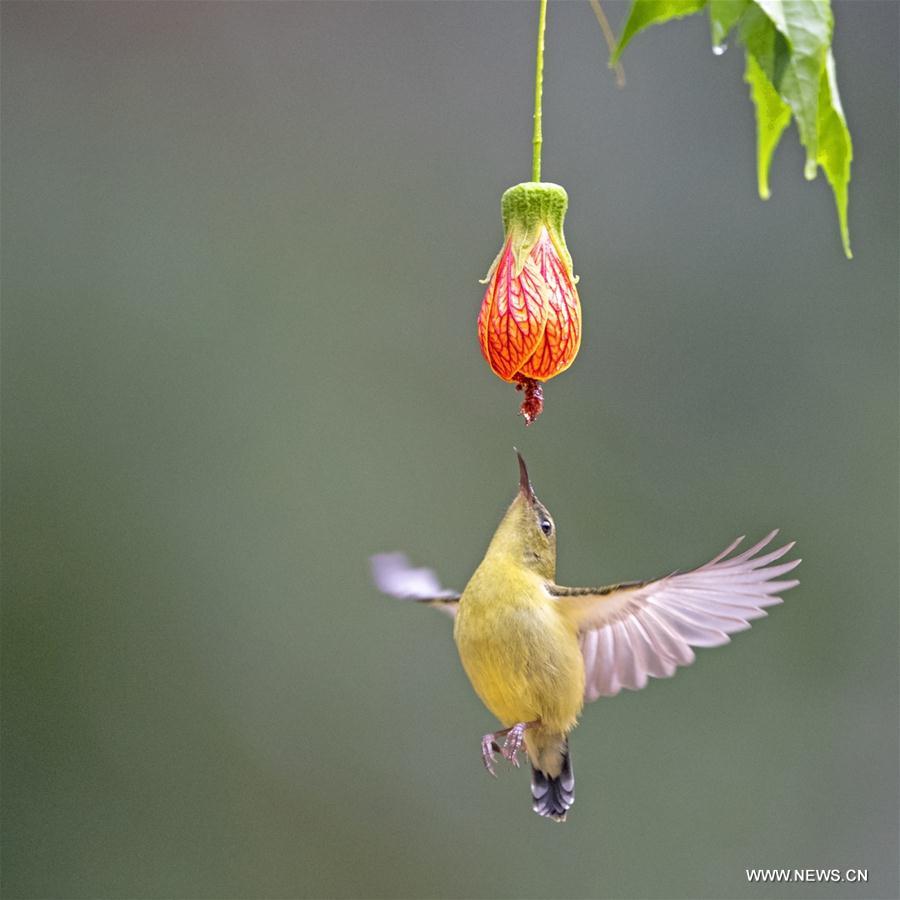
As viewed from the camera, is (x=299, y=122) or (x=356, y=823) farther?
(x=299, y=122)

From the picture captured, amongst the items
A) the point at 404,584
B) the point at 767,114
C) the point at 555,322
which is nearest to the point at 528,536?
the point at 404,584

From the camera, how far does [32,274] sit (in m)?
4.07

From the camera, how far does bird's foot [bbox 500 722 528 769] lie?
1744 mm

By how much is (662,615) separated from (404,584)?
0.50 meters

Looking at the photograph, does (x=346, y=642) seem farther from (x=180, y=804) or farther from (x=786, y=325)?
(x=786, y=325)

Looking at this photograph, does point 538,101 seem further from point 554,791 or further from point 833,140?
point 554,791

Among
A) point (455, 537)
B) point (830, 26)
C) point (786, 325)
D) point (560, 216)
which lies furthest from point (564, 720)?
point (786, 325)

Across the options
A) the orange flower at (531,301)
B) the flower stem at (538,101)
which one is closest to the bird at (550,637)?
the orange flower at (531,301)

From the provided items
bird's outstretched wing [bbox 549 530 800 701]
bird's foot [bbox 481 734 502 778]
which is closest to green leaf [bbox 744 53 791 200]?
bird's outstretched wing [bbox 549 530 800 701]

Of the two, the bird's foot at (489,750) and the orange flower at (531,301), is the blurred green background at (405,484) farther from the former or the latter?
the orange flower at (531,301)

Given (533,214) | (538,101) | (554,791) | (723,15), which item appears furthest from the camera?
(554,791)

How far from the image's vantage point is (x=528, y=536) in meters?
1.96

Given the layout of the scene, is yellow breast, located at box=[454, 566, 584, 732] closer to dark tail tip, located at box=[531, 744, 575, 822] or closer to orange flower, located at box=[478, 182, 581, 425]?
dark tail tip, located at box=[531, 744, 575, 822]

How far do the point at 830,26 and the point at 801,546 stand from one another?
9.47ft
